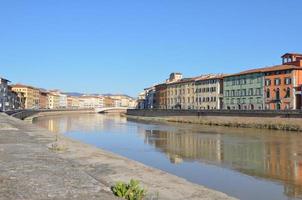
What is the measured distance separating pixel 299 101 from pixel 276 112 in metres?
14.6

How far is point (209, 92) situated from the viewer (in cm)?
11088

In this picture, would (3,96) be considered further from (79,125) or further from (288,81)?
(288,81)

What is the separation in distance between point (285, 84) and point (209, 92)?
3374 cm

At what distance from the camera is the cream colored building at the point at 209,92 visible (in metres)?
106

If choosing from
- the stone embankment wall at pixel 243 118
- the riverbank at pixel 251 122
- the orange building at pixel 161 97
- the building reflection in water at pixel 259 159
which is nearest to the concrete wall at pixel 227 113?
the stone embankment wall at pixel 243 118

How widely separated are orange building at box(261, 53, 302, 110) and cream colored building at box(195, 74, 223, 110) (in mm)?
20132

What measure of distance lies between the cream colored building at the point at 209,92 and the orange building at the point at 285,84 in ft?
66.1

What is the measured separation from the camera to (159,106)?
150875mm

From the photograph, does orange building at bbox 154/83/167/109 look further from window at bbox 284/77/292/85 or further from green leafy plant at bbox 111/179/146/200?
green leafy plant at bbox 111/179/146/200

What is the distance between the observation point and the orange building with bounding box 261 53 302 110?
3027 inches

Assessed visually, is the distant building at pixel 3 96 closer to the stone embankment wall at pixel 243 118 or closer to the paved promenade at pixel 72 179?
the stone embankment wall at pixel 243 118

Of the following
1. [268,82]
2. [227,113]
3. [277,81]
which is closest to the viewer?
[227,113]

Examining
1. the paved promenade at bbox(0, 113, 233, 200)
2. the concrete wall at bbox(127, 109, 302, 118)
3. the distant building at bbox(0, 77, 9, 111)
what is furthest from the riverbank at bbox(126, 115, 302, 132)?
the distant building at bbox(0, 77, 9, 111)

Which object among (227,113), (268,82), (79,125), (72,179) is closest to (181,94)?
(268,82)
